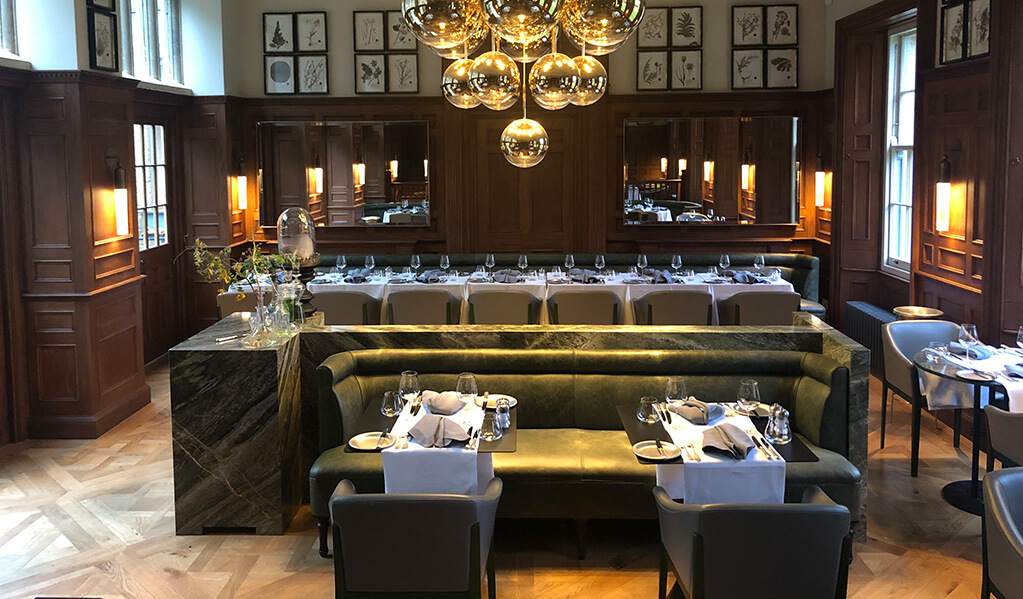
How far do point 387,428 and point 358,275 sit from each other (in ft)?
15.6

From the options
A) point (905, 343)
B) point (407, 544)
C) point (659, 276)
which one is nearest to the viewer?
point (407, 544)

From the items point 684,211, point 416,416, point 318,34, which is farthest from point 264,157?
point 416,416

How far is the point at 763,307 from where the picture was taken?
809cm

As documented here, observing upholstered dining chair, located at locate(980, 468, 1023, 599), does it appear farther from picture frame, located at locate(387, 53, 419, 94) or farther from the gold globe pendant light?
picture frame, located at locate(387, 53, 419, 94)

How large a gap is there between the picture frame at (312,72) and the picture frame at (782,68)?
505cm

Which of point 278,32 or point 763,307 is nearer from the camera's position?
point 763,307

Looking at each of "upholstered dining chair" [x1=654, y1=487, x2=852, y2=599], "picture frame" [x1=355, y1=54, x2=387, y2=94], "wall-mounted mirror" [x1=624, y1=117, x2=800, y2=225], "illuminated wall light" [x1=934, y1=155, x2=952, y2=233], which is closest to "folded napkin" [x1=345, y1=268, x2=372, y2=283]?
"picture frame" [x1=355, y1=54, x2=387, y2=94]

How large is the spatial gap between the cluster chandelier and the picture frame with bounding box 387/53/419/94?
4.61 metres

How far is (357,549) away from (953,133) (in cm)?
603

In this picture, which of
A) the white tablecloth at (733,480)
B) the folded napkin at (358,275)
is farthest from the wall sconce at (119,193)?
the white tablecloth at (733,480)

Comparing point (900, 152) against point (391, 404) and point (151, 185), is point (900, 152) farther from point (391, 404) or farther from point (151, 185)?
point (151, 185)

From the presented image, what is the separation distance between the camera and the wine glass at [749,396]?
14.9ft

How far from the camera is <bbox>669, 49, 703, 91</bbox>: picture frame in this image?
34.4ft

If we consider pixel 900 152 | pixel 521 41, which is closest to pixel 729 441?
pixel 521 41
